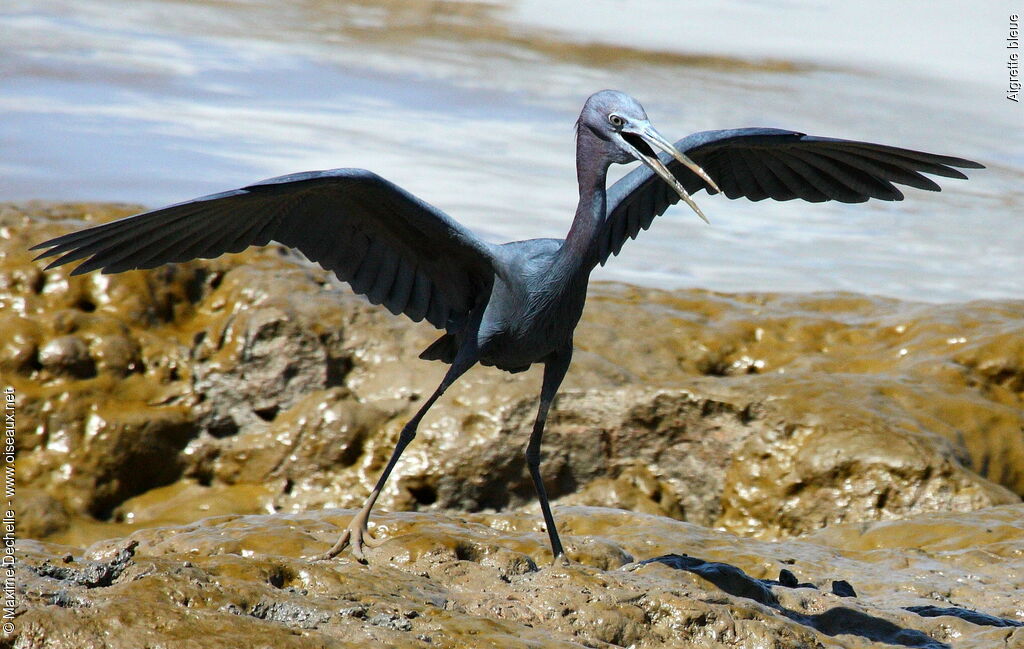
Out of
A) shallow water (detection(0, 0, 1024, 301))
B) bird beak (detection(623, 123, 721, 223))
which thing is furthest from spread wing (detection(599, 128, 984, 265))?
shallow water (detection(0, 0, 1024, 301))

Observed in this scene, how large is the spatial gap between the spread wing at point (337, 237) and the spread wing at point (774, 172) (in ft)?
2.19

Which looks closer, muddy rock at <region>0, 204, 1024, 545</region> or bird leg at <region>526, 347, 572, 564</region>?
bird leg at <region>526, 347, 572, 564</region>

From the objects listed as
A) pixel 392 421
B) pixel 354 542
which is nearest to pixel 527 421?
pixel 392 421

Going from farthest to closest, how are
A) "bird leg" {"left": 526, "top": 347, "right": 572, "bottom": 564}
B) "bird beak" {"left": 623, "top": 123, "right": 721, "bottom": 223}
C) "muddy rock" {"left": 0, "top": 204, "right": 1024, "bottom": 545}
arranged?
"muddy rock" {"left": 0, "top": 204, "right": 1024, "bottom": 545}
"bird leg" {"left": 526, "top": 347, "right": 572, "bottom": 564}
"bird beak" {"left": 623, "top": 123, "right": 721, "bottom": 223}

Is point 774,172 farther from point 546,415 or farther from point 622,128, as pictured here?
point 546,415

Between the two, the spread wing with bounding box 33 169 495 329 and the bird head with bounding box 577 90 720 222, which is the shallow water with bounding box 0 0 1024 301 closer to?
the spread wing with bounding box 33 169 495 329

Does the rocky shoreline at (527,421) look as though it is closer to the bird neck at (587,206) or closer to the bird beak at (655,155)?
the bird neck at (587,206)

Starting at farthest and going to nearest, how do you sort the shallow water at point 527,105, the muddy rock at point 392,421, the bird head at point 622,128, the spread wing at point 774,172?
the shallow water at point 527,105 < the muddy rock at point 392,421 < the spread wing at point 774,172 < the bird head at point 622,128

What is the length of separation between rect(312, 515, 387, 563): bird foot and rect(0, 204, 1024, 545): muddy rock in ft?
8.62

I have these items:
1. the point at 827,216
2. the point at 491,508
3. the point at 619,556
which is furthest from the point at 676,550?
the point at 827,216

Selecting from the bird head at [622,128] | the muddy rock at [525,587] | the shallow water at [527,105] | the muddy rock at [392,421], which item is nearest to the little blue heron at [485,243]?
the bird head at [622,128]

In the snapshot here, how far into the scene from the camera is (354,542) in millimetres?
4863

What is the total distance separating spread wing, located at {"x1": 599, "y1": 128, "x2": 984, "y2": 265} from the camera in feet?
17.1

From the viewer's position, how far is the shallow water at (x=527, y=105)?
1271cm
